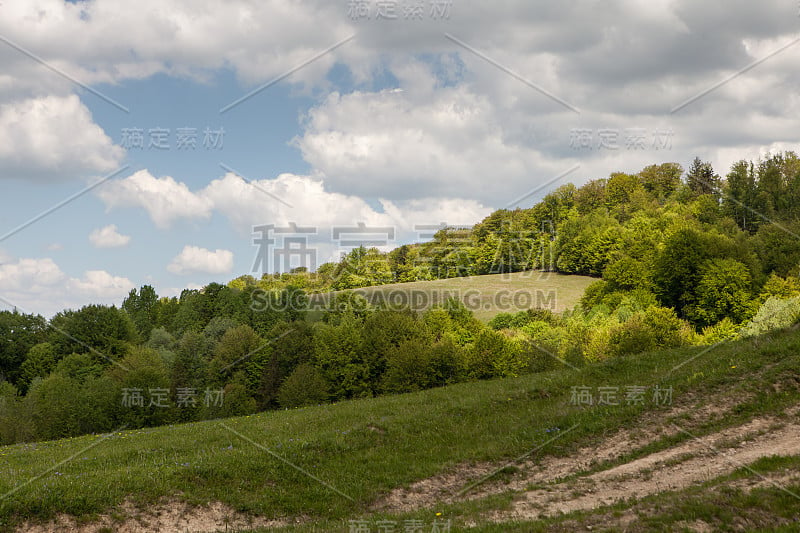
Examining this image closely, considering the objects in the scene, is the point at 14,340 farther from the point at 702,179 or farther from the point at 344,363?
the point at 702,179

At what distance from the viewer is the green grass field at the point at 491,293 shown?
342ft

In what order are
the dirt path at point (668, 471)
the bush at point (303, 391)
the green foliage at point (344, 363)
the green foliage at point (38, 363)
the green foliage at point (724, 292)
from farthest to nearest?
1. the green foliage at point (38, 363)
2. the green foliage at point (724, 292)
3. the green foliage at point (344, 363)
4. the bush at point (303, 391)
5. the dirt path at point (668, 471)

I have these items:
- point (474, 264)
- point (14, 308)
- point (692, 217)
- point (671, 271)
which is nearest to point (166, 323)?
point (14, 308)

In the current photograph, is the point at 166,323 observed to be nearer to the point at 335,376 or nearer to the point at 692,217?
the point at 335,376

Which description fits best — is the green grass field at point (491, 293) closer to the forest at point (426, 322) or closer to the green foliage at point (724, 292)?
the forest at point (426, 322)

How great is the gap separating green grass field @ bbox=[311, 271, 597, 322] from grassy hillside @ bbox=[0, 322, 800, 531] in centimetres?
6944

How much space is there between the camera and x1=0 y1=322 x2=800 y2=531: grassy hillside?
1702 centimetres

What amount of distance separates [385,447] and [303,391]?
3652cm

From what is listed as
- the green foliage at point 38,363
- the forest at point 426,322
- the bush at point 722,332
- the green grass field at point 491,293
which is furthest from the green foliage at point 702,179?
the green foliage at point 38,363

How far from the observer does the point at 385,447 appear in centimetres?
2336

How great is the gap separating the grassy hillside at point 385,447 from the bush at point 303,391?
87.8 feet

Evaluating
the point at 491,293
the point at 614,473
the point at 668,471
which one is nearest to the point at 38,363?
the point at 491,293

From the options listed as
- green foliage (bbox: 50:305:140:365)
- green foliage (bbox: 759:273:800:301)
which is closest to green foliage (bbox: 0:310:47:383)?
green foliage (bbox: 50:305:140:365)

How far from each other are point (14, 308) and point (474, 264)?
96.5m
